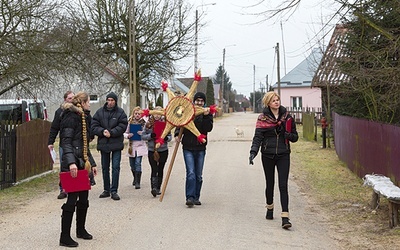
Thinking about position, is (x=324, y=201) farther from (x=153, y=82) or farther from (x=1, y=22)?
(x=153, y=82)

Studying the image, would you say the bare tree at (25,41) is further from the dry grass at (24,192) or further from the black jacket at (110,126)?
the black jacket at (110,126)

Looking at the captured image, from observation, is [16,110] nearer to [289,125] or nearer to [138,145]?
[138,145]

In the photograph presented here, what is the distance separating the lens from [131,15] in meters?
23.1

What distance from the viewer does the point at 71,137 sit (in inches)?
257

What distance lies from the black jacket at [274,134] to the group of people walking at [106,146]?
1.48m

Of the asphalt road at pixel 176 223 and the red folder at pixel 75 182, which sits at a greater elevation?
the red folder at pixel 75 182


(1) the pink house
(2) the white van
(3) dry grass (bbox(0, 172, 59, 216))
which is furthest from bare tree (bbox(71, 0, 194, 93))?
(1) the pink house

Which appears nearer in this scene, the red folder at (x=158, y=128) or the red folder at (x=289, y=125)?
the red folder at (x=289, y=125)

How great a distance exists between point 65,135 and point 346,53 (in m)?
9.67

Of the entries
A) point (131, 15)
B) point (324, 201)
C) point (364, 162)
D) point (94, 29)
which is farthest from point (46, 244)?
point (94, 29)

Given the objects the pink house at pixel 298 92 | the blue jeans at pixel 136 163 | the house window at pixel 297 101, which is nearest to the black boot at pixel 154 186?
the blue jeans at pixel 136 163

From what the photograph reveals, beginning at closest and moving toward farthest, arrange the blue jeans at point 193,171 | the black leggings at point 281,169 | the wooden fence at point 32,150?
the black leggings at point 281,169 < the blue jeans at point 193,171 < the wooden fence at point 32,150

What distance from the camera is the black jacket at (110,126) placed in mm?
9469

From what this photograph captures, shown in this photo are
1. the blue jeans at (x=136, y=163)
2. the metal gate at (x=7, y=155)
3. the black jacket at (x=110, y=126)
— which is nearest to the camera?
the black jacket at (x=110, y=126)
